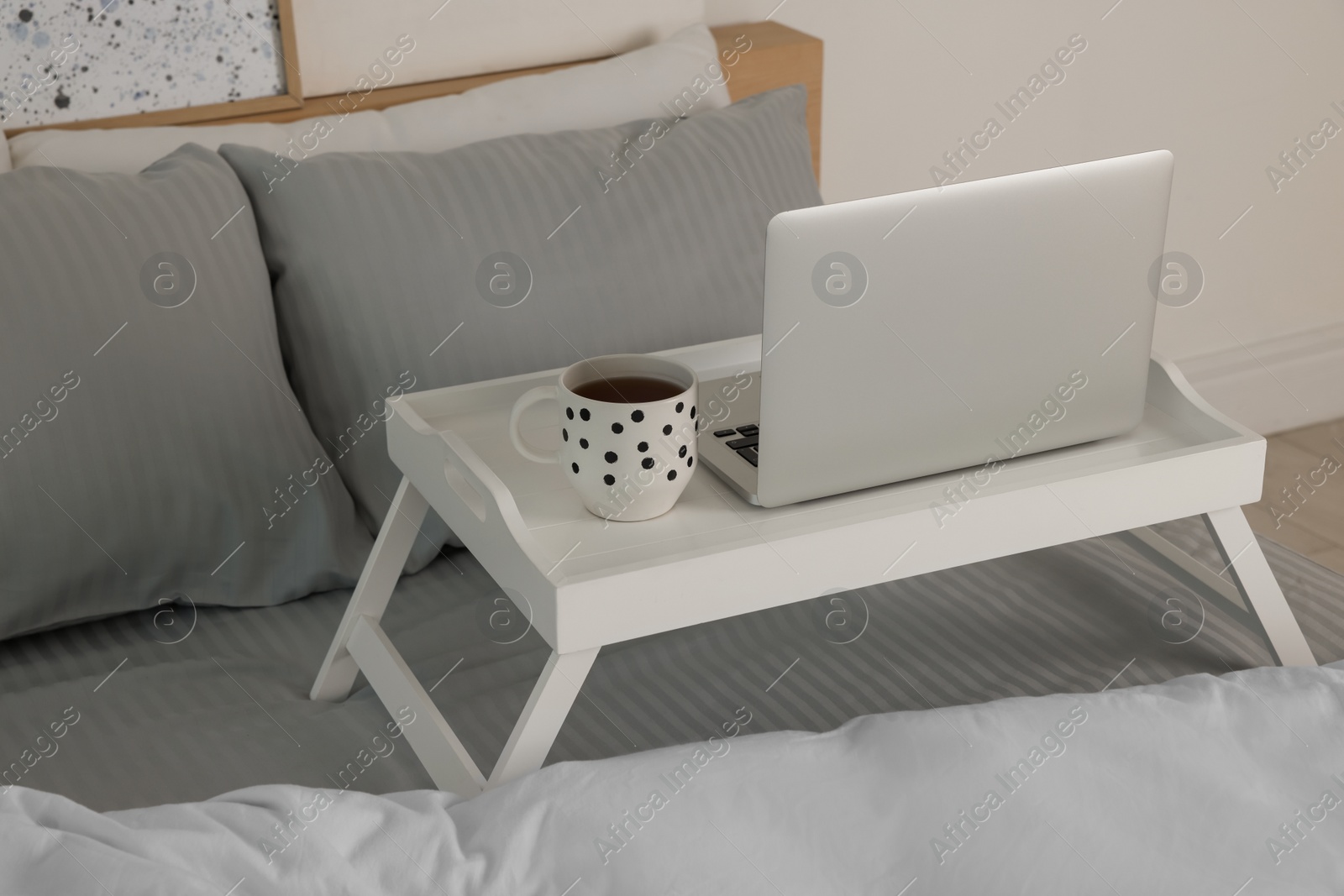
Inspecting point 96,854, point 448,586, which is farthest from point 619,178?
point 96,854

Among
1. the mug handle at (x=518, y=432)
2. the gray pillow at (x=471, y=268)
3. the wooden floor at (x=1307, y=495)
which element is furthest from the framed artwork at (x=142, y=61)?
the wooden floor at (x=1307, y=495)

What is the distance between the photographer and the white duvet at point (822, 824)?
0.73 meters

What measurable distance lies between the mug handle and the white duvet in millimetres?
263

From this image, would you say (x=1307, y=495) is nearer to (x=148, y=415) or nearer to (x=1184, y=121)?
(x=1184, y=121)

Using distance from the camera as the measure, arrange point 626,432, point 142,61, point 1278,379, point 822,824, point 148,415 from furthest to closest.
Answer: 1. point 1278,379
2. point 142,61
3. point 148,415
4. point 626,432
5. point 822,824

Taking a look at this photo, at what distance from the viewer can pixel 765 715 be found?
3.76 feet

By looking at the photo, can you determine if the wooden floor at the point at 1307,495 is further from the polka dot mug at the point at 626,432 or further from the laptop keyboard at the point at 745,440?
the polka dot mug at the point at 626,432

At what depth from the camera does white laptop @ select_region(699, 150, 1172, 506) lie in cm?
87

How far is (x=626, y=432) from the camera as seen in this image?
903mm

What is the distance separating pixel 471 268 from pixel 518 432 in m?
0.35

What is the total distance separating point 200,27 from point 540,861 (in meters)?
1.11

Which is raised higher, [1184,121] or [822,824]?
[822,824]

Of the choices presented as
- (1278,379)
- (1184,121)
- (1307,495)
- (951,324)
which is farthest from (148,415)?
(1278,379)

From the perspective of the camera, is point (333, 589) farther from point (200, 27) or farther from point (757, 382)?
point (200, 27)
